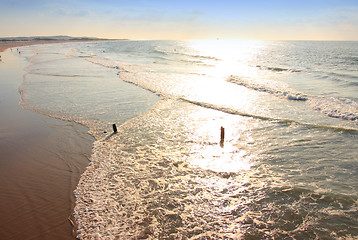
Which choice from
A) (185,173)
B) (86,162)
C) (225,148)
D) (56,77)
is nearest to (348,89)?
(225,148)

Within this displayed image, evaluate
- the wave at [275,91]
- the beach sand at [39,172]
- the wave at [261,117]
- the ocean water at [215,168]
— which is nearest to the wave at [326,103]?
the wave at [275,91]

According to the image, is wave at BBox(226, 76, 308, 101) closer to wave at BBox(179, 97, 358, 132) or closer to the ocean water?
the ocean water

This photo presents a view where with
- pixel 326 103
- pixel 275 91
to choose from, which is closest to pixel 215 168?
pixel 326 103

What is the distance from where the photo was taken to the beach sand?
542cm

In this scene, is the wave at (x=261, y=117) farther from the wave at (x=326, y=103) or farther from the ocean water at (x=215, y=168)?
the wave at (x=326, y=103)

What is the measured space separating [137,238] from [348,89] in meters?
24.2

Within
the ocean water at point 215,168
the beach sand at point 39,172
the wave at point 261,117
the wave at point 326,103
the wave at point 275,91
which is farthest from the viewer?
the wave at point 275,91

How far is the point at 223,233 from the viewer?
5.36 m

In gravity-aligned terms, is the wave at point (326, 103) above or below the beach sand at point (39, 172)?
above

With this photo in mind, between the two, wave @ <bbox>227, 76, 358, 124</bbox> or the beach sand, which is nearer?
the beach sand

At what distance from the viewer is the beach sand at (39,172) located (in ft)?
17.8

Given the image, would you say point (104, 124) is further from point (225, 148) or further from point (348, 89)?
point (348, 89)

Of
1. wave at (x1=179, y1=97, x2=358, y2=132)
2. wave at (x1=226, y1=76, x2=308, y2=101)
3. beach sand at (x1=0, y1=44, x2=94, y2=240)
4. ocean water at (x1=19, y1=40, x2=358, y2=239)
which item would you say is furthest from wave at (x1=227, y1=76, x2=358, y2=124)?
beach sand at (x1=0, y1=44, x2=94, y2=240)

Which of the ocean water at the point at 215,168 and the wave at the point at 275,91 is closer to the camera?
the ocean water at the point at 215,168
